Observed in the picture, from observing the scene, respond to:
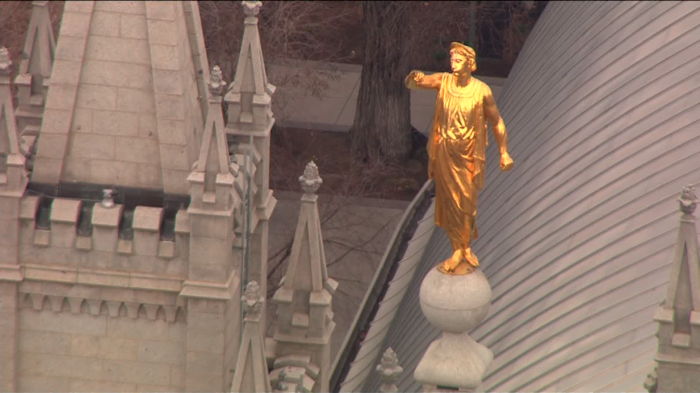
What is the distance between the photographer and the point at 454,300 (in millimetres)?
42031

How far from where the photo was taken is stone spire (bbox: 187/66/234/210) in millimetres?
46812

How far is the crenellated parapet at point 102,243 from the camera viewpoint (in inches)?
1886

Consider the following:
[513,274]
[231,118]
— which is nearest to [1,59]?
[231,118]

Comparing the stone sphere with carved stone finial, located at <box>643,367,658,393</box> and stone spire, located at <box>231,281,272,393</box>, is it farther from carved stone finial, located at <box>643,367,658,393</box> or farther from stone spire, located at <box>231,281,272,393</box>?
stone spire, located at <box>231,281,272,393</box>

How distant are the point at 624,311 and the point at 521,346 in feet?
13.7

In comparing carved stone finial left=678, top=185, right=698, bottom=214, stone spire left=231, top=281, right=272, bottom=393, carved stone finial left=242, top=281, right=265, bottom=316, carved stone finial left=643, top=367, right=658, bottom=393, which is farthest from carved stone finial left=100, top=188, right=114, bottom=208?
carved stone finial left=678, top=185, right=698, bottom=214

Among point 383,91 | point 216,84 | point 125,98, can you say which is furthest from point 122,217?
point 383,91

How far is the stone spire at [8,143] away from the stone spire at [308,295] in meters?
6.21

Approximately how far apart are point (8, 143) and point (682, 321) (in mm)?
12776

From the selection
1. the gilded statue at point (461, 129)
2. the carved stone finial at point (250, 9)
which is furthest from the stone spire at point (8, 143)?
the gilded statue at point (461, 129)

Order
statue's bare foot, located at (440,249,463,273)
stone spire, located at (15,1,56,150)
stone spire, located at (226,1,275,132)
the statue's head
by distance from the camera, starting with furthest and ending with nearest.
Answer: stone spire, located at (15,1,56,150)
stone spire, located at (226,1,275,132)
statue's bare foot, located at (440,249,463,273)
the statue's head

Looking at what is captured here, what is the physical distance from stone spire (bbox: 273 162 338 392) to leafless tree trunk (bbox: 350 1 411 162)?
44.6 meters

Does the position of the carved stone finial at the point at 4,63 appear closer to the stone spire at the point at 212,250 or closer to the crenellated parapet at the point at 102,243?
the crenellated parapet at the point at 102,243

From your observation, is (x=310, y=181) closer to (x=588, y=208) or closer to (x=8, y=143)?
(x=8, y=143)
